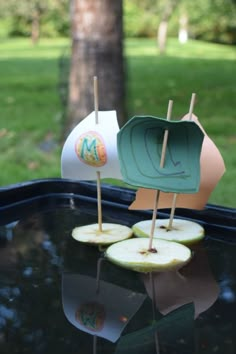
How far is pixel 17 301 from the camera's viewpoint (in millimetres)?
966

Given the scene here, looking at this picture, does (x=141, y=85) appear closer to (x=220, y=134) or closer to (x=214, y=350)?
(x=220, y=134)

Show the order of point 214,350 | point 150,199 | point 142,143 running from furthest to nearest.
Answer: point 150,199 < point 142,143 < point 214,350

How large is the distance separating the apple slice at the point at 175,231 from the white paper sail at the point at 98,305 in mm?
251

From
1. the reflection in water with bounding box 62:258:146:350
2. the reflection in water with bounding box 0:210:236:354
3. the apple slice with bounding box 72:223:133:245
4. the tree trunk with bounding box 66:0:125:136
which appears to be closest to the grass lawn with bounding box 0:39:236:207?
the tree trunk with bounding box 66:0:125:136

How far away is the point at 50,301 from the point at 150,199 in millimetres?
385

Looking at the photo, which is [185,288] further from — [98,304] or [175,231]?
[175,231]

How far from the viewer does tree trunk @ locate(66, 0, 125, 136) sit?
148 inches

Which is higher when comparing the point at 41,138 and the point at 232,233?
the point at 232,233

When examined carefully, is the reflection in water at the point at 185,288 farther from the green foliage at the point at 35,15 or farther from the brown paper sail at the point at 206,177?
the green foliage at the point at 35,15

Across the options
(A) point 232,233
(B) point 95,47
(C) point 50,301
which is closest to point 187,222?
(A) point 232,233

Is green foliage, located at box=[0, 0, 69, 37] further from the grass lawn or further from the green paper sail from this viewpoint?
the green paper sail

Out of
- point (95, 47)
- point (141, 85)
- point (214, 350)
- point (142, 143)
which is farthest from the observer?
point (141, 85)

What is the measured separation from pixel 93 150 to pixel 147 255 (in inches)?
9.9

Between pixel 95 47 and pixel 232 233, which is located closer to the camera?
pixel 232 233
